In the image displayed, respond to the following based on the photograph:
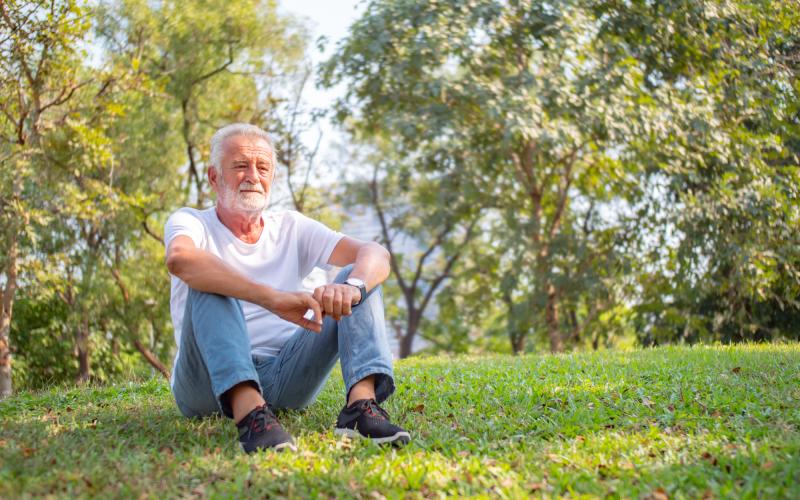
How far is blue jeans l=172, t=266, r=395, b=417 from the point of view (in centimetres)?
326

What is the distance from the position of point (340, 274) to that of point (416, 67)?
359 inches

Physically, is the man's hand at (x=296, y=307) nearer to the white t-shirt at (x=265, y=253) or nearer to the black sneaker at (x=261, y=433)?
the white t-shirt at (x=265, y=253)

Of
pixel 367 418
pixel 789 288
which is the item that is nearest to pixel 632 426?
pixel 367 418

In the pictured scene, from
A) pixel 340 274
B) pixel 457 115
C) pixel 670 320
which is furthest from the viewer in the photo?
pixel 670 320

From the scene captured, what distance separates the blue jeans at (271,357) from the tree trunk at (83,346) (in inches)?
519

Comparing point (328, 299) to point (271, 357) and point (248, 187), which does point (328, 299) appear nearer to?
point (271, 357)

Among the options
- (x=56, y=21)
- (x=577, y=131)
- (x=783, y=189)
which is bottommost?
(x=783, y=189)

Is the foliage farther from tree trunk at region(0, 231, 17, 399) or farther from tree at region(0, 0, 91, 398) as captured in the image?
tree at region(0, 0, 91, 398)

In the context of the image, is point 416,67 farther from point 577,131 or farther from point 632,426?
point 632,426

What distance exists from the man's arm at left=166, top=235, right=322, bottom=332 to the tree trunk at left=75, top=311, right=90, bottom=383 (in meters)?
13.6

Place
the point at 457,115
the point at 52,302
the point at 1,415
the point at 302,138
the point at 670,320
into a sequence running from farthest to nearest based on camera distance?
the point at 302,138, the point at 52,302, the point at 670,320, the point at 457,115, the point at 1,415

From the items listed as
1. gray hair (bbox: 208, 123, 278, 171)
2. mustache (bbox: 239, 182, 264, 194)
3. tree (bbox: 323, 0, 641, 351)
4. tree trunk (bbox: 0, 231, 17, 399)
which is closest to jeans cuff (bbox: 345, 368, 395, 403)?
mustache (bbox: 239, 182, 264, 194)

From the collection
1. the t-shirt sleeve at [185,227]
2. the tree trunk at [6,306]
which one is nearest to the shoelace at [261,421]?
the t-shirt sleeve at [185,227]

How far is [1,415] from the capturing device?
457 centimetres
